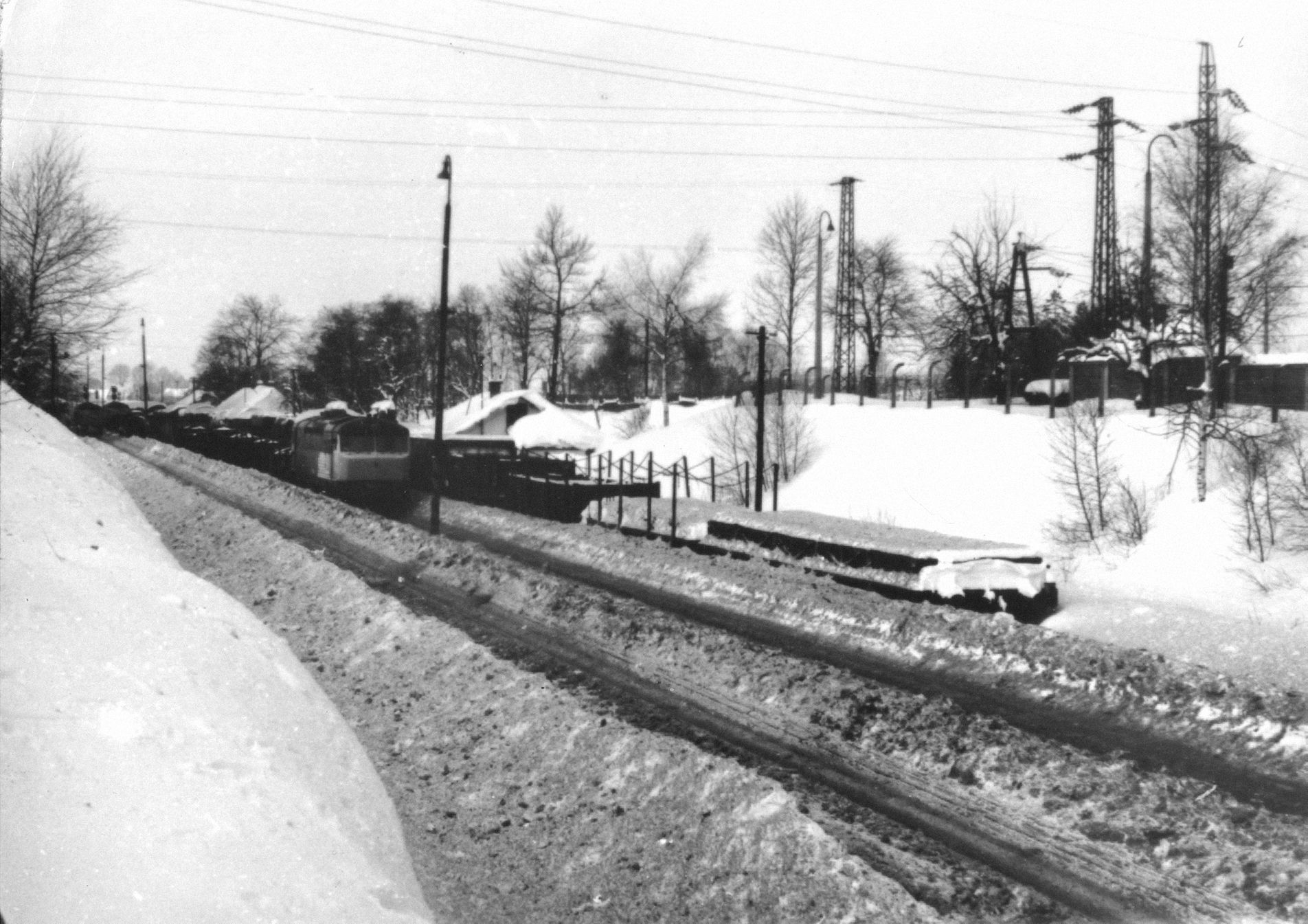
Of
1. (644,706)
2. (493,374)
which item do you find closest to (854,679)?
(644,706)

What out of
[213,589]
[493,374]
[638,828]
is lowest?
[638,828]

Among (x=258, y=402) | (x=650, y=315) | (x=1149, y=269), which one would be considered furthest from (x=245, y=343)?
(x=1149, y=269)

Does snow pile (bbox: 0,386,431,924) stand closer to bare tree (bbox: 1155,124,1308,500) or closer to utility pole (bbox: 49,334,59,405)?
utility pole (bbox: 49,334,59,405)

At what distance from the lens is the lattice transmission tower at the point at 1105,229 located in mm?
33062

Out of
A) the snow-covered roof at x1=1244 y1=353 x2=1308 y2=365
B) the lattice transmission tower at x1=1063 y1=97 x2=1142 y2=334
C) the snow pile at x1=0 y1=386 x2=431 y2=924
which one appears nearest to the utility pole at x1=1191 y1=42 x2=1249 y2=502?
the snow-covered roof at x1=1244 y1=353 x2=1308 y2=365

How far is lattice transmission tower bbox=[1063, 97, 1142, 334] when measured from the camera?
3306 centimetres

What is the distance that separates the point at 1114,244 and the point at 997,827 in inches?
1398

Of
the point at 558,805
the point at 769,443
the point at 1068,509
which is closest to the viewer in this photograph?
the point at 558,805

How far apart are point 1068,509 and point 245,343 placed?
9539cm

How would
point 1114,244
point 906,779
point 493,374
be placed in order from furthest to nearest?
point 493,374, point 1114,244, point 906,779

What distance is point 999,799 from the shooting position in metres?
7.00

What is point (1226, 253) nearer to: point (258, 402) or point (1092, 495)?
point (1092, 495)

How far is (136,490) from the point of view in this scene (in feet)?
96.6

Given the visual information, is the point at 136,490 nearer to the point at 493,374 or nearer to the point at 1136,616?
the point at 1136,616
